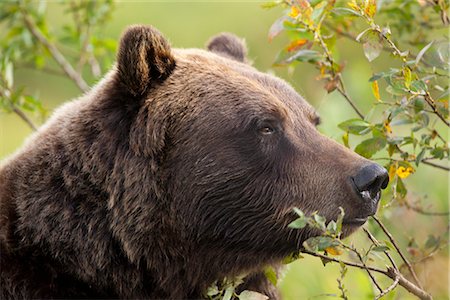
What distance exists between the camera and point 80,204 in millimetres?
4434

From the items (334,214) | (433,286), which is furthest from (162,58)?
(433,286)

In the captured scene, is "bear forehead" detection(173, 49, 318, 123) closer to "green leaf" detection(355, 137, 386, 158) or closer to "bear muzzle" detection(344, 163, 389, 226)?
"green leaf" detection(355, 137, 386, 158)

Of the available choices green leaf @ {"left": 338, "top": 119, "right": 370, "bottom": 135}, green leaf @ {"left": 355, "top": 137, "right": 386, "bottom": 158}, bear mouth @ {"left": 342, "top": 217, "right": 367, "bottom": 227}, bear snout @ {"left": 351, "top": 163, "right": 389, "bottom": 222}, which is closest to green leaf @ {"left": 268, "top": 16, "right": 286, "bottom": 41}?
green leaf @ {"left": 338, "top": 119, "right": 370, "bottom": 135}

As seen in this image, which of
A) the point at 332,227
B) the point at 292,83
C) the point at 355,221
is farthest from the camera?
the point at 292,83

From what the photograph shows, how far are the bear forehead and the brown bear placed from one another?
1 cm

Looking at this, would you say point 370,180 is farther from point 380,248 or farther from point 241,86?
point 241,86

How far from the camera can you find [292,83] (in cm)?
580

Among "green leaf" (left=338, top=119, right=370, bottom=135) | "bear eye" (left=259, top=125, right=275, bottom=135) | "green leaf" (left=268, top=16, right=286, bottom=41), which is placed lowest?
"green leaf" (left=338, top=119, right=370, bottom=135)

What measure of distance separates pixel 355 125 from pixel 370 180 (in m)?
0.51

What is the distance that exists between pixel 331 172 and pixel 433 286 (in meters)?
2.43

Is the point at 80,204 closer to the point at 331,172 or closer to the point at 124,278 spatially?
the point at 124,278

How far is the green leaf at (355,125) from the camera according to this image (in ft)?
15.0

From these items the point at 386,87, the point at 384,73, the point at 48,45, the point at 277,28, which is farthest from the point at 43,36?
the point at 384,73

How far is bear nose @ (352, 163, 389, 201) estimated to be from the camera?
4156 mm
